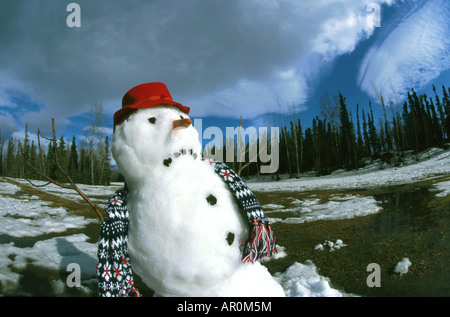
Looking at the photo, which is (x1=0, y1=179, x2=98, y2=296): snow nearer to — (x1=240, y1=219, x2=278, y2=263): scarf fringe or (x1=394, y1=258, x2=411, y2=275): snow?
(x1=240, y1=219, x2=278, y2=263): scarf fringe

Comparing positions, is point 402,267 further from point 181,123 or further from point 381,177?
point 381,177

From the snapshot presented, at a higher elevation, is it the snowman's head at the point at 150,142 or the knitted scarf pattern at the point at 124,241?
the snowman's head at the point at 150,142

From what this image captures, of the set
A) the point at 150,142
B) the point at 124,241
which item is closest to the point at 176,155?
the point at 150,142

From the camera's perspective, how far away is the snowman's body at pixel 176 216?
1363mm

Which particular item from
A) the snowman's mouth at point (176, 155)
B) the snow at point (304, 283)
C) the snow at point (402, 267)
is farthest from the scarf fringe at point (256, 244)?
the snow at point (402, 267)

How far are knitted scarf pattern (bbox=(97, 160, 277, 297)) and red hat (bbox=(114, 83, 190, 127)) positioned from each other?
0.52 metres

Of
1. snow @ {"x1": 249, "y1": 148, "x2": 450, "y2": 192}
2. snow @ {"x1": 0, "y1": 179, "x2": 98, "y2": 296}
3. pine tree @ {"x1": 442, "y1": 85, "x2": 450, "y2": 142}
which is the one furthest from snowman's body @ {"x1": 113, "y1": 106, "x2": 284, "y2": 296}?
pine tree @ {"x1": 442, "y1": 85, "x2": 450, "y2": 142}

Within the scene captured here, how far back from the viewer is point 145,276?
57.9 inches

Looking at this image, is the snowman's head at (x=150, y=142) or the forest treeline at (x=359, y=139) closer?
the snowman's head at (x=150, y=142)

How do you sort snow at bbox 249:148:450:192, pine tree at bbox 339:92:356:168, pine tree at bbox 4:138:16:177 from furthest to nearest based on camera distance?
pine tree at bbox 4:138:16:177, pine tree at bbox 339:92:356:168, snow at bbox 249:148:450:192

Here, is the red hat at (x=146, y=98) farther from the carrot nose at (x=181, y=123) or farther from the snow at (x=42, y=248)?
the snow at (x=42, y=248)

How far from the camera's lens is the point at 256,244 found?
1.43 meters

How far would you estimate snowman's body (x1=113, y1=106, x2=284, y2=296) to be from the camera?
1.36 meters
